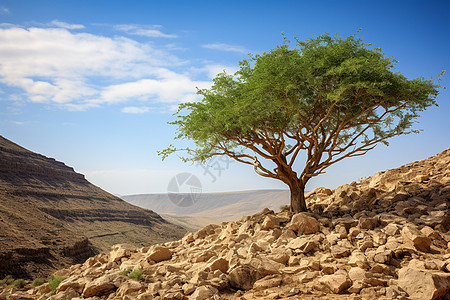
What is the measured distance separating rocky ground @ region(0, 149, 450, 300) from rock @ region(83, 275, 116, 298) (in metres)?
0.03

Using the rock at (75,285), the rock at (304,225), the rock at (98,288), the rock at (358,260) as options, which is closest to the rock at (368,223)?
the rock at (304,225)

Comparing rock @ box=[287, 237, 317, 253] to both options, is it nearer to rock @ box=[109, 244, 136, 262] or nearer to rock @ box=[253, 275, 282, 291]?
rock @ box=[253, 275, 282, 291]

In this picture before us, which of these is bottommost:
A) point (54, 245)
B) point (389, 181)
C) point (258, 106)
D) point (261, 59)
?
point (54, 245)

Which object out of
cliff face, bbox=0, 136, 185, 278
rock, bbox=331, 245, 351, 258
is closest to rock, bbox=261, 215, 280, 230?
rock, bbox=331, 245, 351, 258

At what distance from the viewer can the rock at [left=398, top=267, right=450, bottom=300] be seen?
6.86 m

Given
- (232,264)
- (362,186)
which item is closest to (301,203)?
(362,186)

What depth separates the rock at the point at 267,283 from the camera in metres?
8.16

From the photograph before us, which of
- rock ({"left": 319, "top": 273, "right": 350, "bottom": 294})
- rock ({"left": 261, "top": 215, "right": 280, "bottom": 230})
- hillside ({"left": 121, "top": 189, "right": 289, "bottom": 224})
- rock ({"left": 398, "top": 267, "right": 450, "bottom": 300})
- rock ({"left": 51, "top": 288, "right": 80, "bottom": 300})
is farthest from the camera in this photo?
hillside ({"left": 121, "top": 189, "right": 289, "bottom": 224})

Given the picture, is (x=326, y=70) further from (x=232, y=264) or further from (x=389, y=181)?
(x=232, y=264)

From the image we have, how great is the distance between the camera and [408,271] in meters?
7.49

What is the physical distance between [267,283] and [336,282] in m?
1.66

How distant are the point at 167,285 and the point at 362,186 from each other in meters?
11.5

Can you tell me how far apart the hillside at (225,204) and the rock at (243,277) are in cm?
12394

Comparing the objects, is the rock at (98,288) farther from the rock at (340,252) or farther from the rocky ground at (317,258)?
the rock at (340,252)
